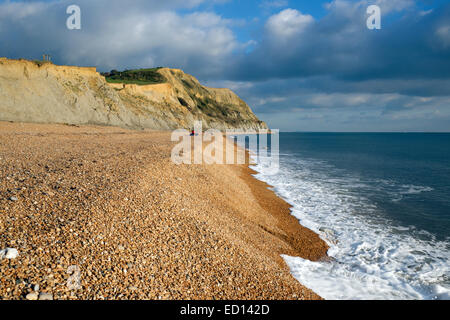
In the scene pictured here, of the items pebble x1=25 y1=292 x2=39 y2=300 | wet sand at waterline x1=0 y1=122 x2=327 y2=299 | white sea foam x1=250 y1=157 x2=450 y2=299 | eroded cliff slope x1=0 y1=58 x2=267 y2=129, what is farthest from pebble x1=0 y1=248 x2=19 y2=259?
eroded cliff slope x1=0 y1=58 x2=267 y2=129

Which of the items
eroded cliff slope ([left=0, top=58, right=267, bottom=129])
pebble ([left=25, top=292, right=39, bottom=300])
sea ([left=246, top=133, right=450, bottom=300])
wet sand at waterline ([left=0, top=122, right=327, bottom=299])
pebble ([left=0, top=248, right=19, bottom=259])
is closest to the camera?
pebble ([left=25, top=292, right=39, bottom=300])

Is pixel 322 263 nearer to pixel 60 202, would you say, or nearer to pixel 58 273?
pixel 58 273

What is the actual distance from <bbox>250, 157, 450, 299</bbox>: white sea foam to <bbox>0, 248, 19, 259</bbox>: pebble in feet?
22.9

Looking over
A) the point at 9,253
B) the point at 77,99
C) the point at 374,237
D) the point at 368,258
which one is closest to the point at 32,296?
the point at 9,253

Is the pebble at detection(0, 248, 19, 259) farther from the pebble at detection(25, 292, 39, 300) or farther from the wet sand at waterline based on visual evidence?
the pebble at detection(25, 292, 39, 300)

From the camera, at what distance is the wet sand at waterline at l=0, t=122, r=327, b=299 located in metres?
4.60

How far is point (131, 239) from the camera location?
241 inches

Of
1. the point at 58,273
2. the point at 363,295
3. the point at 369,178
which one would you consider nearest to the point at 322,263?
the point at 363,295

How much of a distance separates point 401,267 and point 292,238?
3.91 metres

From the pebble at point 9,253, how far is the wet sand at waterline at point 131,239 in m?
0.10

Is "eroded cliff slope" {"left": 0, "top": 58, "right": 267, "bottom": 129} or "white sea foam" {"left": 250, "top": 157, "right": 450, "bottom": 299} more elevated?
"eroded cliff slope" {"left": 0, "top": 58, "right": 267, "bottom": 129}

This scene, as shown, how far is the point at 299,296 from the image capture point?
6.10 m

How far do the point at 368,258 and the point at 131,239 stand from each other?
8813 mm

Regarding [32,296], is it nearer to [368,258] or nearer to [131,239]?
[131,239]
